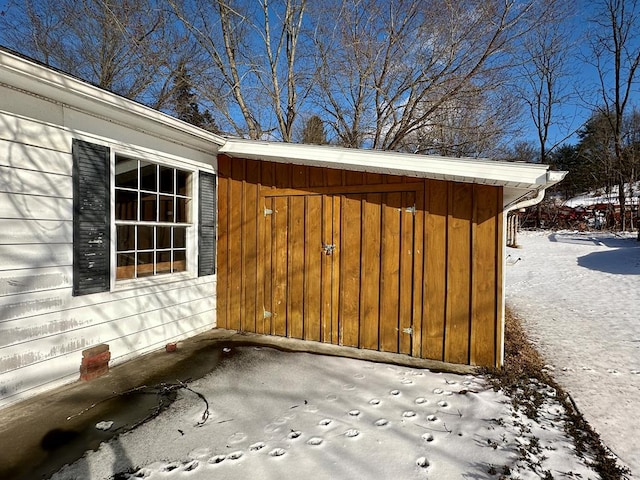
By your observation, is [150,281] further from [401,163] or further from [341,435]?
[401,163]

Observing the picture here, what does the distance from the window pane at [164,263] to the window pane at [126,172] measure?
2.90 ft

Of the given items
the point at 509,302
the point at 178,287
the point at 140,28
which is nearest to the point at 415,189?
the point at 178,287

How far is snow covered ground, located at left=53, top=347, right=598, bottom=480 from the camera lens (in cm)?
190

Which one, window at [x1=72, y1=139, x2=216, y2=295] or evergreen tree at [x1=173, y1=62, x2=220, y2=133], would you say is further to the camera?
evergreen tree at [x1=173, y1=62, x2=220, y2=133]

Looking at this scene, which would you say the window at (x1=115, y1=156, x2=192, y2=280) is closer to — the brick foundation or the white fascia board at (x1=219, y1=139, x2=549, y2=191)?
the brick foundation

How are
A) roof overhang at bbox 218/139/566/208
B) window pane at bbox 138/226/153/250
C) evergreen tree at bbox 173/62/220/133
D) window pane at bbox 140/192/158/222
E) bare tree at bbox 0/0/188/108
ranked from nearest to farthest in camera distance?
roof overhang at bbox 218/139/566/208 < window pane at bbox 140/192/158/222 < window pane at bbox 138/226/153/250 < bare tree at bbox 0/0/188/108 < evergreen tree at bbox 173/62/220/133

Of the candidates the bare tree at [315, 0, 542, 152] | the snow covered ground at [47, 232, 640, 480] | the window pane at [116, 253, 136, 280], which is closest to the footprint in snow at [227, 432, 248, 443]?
the snow covered ground at [47, 232, 640, 480]

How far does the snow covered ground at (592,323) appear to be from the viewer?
266cm

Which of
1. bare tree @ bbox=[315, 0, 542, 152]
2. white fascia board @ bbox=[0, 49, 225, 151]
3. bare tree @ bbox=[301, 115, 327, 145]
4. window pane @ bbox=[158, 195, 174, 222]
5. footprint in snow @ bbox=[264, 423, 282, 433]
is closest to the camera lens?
footprint in snow @ bbox=[264, 423, 282, 433]

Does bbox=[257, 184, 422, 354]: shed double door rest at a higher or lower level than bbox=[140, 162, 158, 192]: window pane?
lower

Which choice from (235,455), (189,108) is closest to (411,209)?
(235,455)

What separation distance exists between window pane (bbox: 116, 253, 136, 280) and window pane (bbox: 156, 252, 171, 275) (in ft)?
0.94

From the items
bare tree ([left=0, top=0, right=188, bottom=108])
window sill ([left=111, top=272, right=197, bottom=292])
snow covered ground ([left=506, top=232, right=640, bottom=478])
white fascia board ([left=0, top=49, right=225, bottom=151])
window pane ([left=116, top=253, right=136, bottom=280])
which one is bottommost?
snow covered ground ([left=506, top=232, right=640, bottom=478])

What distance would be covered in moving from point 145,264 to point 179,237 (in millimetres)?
564
